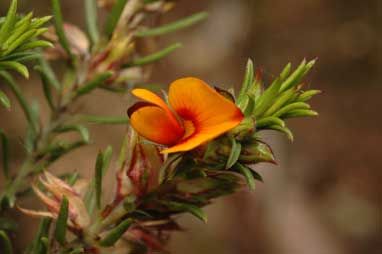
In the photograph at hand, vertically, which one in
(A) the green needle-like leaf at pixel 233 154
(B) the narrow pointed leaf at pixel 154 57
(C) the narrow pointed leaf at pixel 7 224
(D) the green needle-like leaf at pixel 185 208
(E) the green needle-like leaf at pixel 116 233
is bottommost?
(C) the narrow pointed leaf at pixel 7 224

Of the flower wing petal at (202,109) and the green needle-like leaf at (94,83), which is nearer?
the flower wing petal at (202,109)

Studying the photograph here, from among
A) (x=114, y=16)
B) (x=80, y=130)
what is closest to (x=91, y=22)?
(x=114, y=16)

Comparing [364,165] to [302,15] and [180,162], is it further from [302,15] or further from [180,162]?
[180,162]

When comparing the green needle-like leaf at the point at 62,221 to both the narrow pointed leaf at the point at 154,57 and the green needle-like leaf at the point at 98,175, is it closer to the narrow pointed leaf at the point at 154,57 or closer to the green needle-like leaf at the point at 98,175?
the green needle-like leaf at the point at 98,175

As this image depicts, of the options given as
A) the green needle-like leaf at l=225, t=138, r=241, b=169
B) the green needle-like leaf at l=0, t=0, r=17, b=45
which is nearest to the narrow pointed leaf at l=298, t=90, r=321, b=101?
the green needle-like leaf at l=225, t=138, r=241, b=169

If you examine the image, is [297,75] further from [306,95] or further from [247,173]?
[247,173]

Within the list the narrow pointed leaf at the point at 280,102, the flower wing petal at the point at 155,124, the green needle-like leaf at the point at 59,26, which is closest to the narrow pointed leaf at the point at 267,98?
the narrow pointed leaf at the point at 280,102

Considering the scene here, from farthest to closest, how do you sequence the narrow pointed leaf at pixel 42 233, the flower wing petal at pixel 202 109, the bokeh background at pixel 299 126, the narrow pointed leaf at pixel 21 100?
the bokeh background at pixel 299 126 → the narrow pointed leaf at pixel 21 100 → the narrow pointed leaf at pixel 42 233 → the flower wing petal at pixel 202 109

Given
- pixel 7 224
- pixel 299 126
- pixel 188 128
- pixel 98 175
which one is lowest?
pixel 299 126
